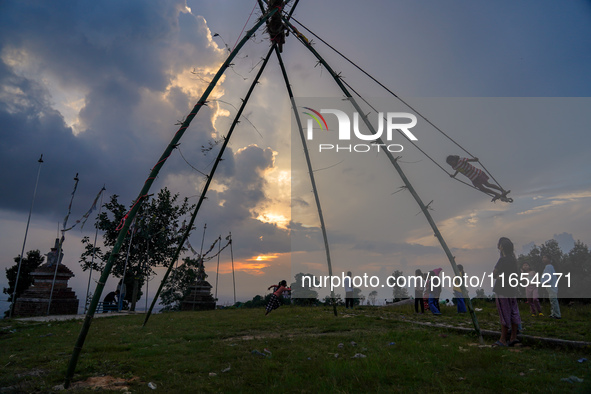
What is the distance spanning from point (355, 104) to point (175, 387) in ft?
27.5

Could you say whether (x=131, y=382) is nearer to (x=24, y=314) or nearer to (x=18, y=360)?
(x=18, y=360)

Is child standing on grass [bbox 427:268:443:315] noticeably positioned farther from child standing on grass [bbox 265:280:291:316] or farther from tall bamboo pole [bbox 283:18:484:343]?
tall bamboo pole [bbox 283:18:484:343]

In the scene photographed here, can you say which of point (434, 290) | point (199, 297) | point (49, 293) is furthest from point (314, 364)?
point (199, 297)

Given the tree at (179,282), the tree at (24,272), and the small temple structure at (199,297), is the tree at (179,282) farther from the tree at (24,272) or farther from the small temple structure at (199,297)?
the tree at (24,272)

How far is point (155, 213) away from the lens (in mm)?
A: 38375

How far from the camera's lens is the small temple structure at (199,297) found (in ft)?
106

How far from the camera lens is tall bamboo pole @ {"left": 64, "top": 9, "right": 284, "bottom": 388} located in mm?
5613

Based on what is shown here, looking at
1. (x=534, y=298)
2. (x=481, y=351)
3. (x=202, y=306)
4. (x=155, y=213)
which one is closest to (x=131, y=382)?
(x=481, y=351)

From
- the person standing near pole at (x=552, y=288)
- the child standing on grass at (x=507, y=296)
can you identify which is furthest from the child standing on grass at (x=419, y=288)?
the child standing on grass at (x=507, y=296)

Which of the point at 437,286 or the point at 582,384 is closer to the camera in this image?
the point at 582,384

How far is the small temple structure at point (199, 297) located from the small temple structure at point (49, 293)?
9.74 meters

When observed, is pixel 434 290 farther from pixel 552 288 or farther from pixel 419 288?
pixel 552 288

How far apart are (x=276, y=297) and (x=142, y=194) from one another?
1160cm

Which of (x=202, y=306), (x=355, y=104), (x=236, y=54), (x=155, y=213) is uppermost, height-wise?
(x=155, y=213)
